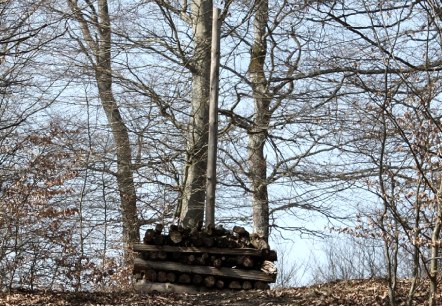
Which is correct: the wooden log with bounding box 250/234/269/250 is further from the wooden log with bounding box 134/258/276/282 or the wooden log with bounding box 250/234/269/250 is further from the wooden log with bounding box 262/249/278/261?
the wooden log with bounding box 134/258/276/282

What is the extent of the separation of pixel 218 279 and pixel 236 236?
694 millimetres

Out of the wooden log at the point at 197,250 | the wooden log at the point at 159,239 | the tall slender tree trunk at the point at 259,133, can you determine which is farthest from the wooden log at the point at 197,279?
the tall slender tree trunk at the point at 259,133

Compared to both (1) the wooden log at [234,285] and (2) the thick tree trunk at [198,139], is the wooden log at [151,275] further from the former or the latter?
(2) the thick tree trunk at [198,139]

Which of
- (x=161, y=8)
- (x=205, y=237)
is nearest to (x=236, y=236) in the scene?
(x=205, y=237)

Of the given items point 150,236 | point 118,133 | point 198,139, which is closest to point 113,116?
point 118,133

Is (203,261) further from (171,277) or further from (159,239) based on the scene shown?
(159,239)

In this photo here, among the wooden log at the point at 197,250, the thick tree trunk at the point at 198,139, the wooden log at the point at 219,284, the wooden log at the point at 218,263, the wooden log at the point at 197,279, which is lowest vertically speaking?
the wooden log at the point at 219,284

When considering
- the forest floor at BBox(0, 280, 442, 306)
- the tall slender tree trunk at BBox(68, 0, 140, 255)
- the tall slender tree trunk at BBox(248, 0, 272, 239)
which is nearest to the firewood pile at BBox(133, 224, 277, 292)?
the forest floor at BBox(0, 280, 442, 306)

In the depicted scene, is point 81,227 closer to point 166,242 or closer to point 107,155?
point 107,155

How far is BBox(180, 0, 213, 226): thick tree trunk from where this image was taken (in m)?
14.8

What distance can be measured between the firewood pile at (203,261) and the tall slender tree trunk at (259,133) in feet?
16.7

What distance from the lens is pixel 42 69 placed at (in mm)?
15336

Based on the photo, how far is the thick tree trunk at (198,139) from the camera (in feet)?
48.4

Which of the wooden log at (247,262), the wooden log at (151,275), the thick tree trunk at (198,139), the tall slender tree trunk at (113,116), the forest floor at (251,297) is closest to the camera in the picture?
the forest floor at (251,297)
